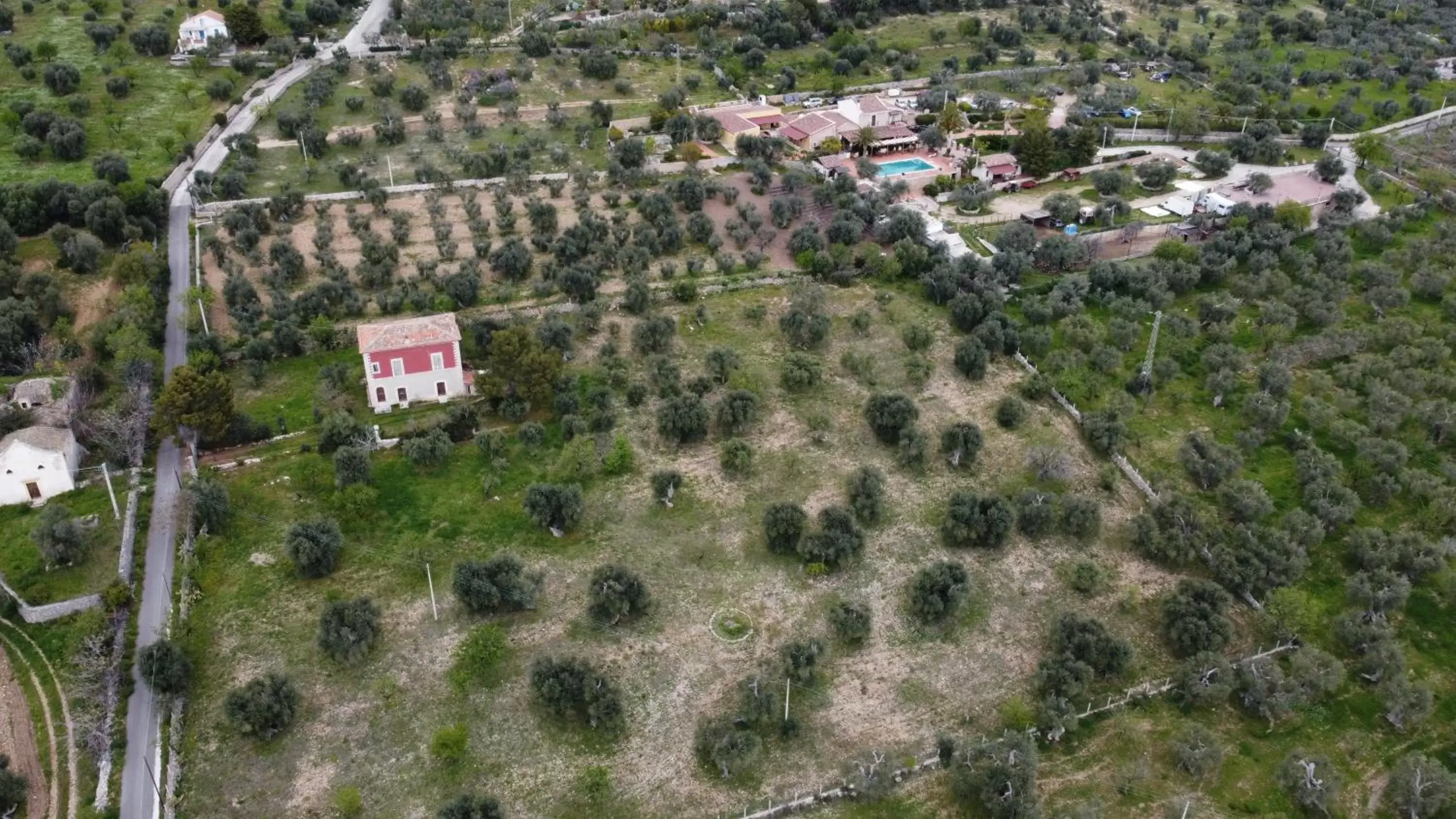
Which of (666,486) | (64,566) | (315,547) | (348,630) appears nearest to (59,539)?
(64,566)

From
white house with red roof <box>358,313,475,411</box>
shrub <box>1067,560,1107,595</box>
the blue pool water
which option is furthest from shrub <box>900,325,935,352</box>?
the blue pool water

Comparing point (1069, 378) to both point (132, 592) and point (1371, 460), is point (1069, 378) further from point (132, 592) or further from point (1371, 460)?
point (132, 592)

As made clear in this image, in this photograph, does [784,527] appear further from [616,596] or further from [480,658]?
[480,658]

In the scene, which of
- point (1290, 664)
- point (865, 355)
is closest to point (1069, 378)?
point (865, 355)

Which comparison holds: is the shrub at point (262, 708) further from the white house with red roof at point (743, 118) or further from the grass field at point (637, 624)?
the white house with red roof at point (743, 118)

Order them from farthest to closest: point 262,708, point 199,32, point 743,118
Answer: point 199,32 < point 743,118 < point 262,708
